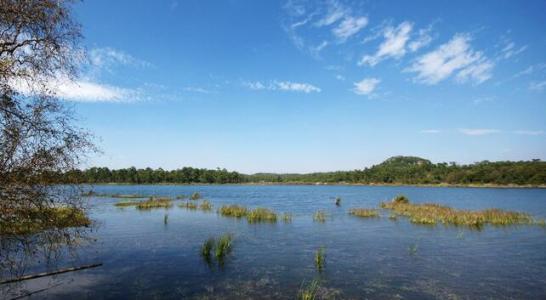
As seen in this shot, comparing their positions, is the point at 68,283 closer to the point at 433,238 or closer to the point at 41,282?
the point at 41,282

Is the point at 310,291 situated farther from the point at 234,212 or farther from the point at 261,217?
the point at 234,212

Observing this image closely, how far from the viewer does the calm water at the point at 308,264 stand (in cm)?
1659

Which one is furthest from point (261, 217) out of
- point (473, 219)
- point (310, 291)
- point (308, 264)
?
point (310, 291)

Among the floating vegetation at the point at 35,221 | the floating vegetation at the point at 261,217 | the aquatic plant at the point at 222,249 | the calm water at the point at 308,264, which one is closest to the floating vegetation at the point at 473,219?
the calm water at the point at 308,264

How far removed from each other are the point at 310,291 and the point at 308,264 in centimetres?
534

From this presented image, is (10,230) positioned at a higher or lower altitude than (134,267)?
higher

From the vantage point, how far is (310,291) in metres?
16.4

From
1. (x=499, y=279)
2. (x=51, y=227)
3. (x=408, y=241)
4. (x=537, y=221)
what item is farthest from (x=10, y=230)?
(x=537, y=221)

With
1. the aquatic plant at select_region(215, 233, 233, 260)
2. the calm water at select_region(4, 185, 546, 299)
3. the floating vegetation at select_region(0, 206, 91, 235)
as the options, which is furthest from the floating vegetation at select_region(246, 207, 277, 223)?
the floating vegetation at select_region(0, 206, 91, 235)

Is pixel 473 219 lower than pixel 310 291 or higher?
higher

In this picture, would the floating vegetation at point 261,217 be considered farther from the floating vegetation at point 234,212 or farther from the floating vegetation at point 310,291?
the floating vegetation at point 310,291

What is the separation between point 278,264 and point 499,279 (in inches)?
495

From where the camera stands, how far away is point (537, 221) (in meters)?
41.4

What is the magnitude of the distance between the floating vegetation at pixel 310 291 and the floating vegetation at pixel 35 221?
9.80 metres
